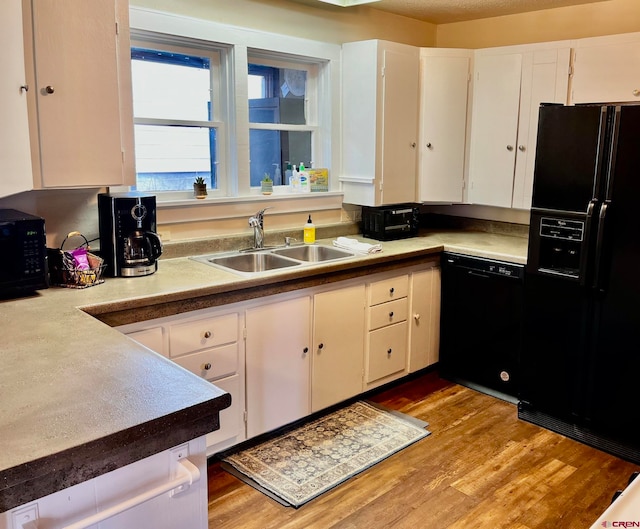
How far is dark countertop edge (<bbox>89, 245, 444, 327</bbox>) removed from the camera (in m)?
2.32

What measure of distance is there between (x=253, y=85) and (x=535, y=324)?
211 cm

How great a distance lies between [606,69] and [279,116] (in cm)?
190

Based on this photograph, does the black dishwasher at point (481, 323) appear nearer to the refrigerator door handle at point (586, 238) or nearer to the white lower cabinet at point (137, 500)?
the refrigerator door handle at point (586, 238)

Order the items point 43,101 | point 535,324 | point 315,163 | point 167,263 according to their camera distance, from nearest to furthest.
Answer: point 43,101 < point 167,263 < point 535,324 < point 315,163

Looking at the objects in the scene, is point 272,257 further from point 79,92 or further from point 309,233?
point 79,92

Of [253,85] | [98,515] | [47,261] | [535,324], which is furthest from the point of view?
[253,85]

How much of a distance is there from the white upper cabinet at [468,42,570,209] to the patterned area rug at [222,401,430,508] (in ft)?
5.29

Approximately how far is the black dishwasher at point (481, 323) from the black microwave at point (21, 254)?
2351mm

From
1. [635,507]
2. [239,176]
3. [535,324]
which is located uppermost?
[239,176]

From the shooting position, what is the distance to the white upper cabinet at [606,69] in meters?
3.24

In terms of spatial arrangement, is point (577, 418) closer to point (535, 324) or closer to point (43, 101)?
point (535, 324)

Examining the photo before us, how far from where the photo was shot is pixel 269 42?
3.35 meters

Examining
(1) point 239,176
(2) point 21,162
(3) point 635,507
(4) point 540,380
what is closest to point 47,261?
(2) point 21,162

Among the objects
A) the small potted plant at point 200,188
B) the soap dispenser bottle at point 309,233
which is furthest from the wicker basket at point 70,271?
the soap dispenser bottle at point 309,233
